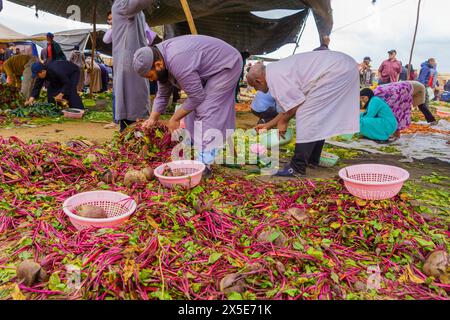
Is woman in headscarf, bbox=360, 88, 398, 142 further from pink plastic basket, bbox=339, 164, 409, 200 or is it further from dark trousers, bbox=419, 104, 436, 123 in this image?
pink plastic basket, bbox=339, 164, 409, 200

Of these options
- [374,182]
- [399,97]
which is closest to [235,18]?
[399,97]

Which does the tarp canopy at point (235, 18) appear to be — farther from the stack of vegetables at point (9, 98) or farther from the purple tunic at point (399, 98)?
the purple tunic at point (399, 98)

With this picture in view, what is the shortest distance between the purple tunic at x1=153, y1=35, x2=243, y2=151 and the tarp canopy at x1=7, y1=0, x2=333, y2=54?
393cm

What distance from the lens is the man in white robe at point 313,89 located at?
10.4ft

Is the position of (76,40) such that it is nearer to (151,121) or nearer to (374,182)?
(151,121)

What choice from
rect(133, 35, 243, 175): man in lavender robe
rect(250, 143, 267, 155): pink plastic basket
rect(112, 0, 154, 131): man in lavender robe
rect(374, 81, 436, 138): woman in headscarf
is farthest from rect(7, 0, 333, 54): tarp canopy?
rect(133, 35, 243, 175): man in lavender robe

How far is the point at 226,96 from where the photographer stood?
3.12 metres

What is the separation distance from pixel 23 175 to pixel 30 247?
3.34ft

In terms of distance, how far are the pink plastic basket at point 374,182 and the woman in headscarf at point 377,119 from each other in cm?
307

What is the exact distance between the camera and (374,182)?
2.13 m

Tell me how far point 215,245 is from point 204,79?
65.3 inches

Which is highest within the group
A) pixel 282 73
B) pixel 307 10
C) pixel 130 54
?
pixel 307 10
